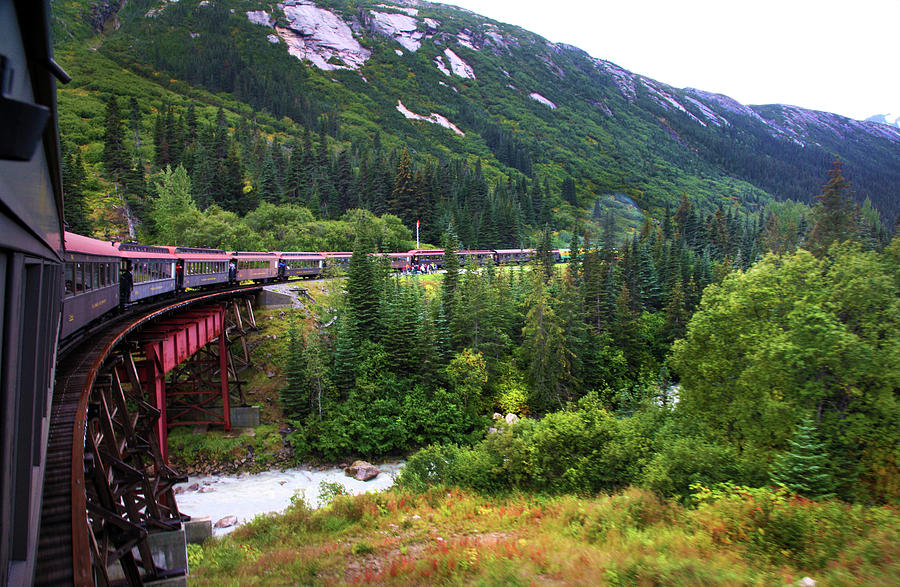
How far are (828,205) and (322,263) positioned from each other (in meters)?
65.5

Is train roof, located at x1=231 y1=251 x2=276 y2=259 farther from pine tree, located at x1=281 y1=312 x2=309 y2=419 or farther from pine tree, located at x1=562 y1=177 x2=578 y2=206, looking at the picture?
pine tree, located at x1=562 y1=177 x2=578 y2=206

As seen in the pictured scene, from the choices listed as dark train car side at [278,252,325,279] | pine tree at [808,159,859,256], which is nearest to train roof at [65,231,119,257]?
dark train car side at [278,252,325,279]

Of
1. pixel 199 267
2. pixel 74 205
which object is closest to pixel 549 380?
pixel 199 267

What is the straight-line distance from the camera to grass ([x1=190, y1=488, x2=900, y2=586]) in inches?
306

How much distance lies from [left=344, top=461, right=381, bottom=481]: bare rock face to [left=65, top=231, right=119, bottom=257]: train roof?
60.9ft

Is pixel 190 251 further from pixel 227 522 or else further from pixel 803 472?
pixel 803 472

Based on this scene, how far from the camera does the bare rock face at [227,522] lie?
21362 millimetres

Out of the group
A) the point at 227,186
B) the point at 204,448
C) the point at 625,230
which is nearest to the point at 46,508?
the point at 204,448

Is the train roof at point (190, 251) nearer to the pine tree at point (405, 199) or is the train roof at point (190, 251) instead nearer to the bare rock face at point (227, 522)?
the bare rock face at point (227, 522)

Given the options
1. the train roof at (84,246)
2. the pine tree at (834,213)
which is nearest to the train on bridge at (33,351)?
the train roof at (84,246)

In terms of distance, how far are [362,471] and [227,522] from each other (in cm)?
952

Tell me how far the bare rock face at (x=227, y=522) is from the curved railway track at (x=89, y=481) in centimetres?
477

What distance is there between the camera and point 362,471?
97.6ft

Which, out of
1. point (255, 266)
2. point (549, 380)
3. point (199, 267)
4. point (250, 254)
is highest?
point (250, 254)
